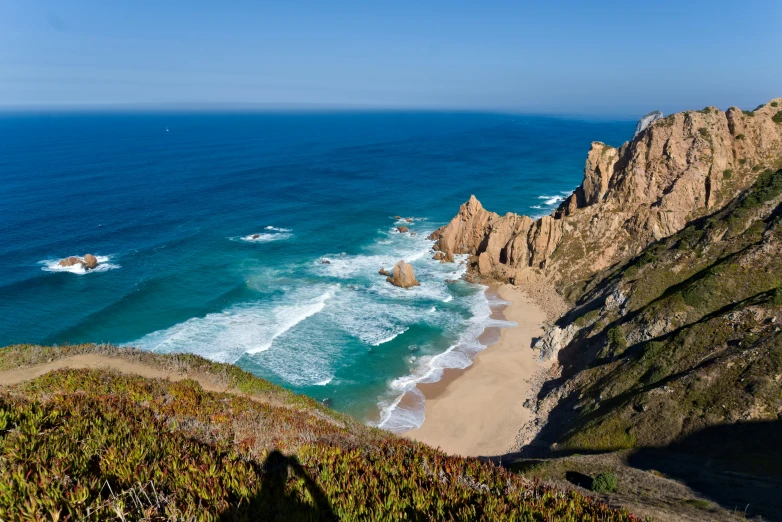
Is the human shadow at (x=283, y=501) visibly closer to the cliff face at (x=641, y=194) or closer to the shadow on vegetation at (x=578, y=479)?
the shadow on vegetation at (x=578, y=479)

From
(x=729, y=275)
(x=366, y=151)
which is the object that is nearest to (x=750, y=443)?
(x=729, y=275)

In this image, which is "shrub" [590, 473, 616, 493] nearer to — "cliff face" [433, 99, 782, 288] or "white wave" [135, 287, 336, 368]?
"white wave" [135, 287, 336, 368]

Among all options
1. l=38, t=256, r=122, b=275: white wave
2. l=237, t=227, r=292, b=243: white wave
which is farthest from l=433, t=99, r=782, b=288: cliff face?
l=38, t=256, r=122, b=275: white wave

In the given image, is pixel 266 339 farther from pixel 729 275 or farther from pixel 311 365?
pixel 729 275

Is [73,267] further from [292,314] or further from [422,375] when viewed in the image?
[422,375]

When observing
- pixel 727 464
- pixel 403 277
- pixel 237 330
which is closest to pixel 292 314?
pixel 237 330

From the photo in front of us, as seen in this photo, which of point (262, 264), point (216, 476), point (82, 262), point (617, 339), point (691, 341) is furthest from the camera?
point (262, 264)

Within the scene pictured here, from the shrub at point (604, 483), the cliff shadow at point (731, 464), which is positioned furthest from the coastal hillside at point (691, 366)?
the shrub at point (604, 483)
